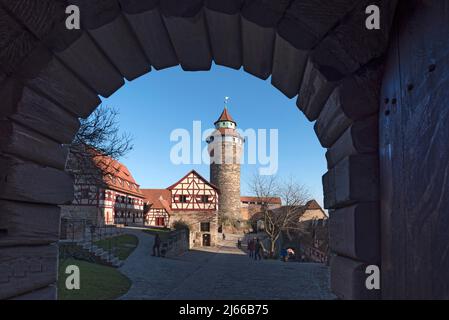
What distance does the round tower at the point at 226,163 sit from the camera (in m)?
49.7

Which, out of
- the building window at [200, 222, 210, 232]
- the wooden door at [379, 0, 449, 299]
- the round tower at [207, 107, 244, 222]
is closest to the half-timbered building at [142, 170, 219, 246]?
the building window at [200, 222, 210, 232]

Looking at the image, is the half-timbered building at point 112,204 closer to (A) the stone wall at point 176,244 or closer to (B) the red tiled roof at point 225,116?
(A) the stone wall at point 176,244

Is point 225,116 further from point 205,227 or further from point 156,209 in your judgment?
point 205,227

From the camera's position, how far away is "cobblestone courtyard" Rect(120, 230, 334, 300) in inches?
445

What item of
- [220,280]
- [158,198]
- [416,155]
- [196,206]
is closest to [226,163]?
[158,198]

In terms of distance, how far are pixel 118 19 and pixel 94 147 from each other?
11.1 meters

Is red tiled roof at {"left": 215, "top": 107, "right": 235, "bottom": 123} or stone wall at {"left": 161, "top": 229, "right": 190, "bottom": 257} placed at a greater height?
red tiled roof at {"left": 215, "top": 107, "right": 235, "bottom": 123}

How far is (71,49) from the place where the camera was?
2023 millimetres

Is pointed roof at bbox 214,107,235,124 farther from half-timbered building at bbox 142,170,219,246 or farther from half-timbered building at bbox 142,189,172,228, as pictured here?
half-timbered building at bbox 142,170,219,246

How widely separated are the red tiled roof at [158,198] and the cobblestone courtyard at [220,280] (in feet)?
79.7

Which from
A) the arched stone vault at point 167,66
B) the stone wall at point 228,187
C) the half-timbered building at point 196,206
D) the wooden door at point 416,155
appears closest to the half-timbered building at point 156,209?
the half-timbered building at point 196,206

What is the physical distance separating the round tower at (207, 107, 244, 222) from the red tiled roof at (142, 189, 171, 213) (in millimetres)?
7880

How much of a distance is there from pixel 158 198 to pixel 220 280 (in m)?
32.3
